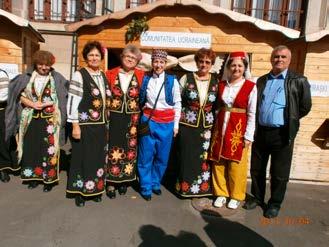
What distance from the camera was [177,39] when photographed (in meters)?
6.07

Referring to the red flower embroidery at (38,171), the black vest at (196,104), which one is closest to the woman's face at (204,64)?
the black vest at (196,104)

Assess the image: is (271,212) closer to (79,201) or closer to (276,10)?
(79,201)

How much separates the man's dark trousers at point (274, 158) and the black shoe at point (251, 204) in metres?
0.21

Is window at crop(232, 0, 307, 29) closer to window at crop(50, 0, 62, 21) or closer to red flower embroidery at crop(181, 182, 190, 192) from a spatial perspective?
window at crop(50, 0, 62, 21)

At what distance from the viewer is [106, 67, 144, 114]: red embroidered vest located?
164 inches

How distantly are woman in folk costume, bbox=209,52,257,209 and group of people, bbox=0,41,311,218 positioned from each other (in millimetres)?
12

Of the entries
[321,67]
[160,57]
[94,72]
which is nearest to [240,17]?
[321,67]

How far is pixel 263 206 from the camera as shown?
4410mm

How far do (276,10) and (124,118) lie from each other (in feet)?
28.2

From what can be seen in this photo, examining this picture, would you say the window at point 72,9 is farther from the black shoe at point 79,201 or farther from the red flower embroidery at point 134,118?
the black shoe at point 79,201

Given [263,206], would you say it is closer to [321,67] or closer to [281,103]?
[281,103]

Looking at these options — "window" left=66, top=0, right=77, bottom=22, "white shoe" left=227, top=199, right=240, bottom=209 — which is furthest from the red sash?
"window" left=66, top=0, right=77, bottom=22

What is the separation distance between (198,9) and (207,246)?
13.5 ft

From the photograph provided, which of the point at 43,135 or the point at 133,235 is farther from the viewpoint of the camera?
the point at 43,135
